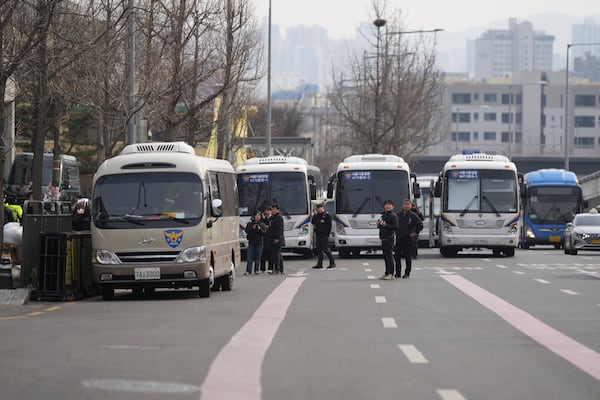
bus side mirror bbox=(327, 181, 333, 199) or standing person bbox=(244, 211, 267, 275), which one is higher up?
bus side mirror bbox=(327, 181, 333, 199)

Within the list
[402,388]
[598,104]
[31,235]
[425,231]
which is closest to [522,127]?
[598,104]

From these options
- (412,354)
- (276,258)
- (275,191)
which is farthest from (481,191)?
(412,354)

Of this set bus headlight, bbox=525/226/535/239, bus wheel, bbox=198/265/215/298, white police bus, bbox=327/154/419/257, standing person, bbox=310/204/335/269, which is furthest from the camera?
bus headlight, bbox=525/226/535/239

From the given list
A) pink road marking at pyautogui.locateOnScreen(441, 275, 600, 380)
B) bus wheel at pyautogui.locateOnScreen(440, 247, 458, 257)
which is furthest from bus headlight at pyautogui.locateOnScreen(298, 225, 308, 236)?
pink road marking at pyautogui.locateOnScreen(441, 275, 600, 380)

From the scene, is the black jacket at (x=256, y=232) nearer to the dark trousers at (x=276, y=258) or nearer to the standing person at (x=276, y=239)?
the standing person at (x=276, y=239)

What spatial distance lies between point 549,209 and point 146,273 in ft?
118

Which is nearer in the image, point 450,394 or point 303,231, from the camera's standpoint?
point 450,394

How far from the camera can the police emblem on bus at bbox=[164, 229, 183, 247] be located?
22.3 metres

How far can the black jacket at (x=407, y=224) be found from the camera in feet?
94.7

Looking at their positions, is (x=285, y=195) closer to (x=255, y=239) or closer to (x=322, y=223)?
(x=322, y=223)

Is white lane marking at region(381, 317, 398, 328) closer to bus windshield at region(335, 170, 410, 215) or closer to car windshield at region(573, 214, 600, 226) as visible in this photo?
bus windshield at region(335, 170, 410, 215)

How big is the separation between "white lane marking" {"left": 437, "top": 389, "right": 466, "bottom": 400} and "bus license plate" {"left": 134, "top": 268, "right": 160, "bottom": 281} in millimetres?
11868

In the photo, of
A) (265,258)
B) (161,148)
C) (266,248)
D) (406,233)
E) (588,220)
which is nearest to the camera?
(161,148)

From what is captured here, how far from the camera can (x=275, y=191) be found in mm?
41875
